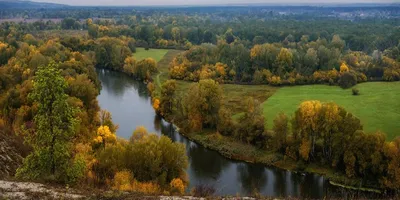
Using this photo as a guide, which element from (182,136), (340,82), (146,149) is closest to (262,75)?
(340,82)

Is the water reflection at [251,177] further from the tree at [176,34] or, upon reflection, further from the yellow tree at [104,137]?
the tree at [176,34]

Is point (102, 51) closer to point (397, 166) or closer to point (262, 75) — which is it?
point (262, 75)

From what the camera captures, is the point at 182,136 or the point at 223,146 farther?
the point at 182,136

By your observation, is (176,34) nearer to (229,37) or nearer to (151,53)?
(229,37)

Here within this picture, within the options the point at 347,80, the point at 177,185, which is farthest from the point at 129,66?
the point at 177,185

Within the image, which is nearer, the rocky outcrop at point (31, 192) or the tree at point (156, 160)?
the rocky outcrop at point (31, 192)

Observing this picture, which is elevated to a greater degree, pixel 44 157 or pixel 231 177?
pixel 44 157

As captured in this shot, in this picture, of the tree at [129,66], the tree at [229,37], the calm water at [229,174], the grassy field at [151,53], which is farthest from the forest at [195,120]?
the tree at [229,37]
